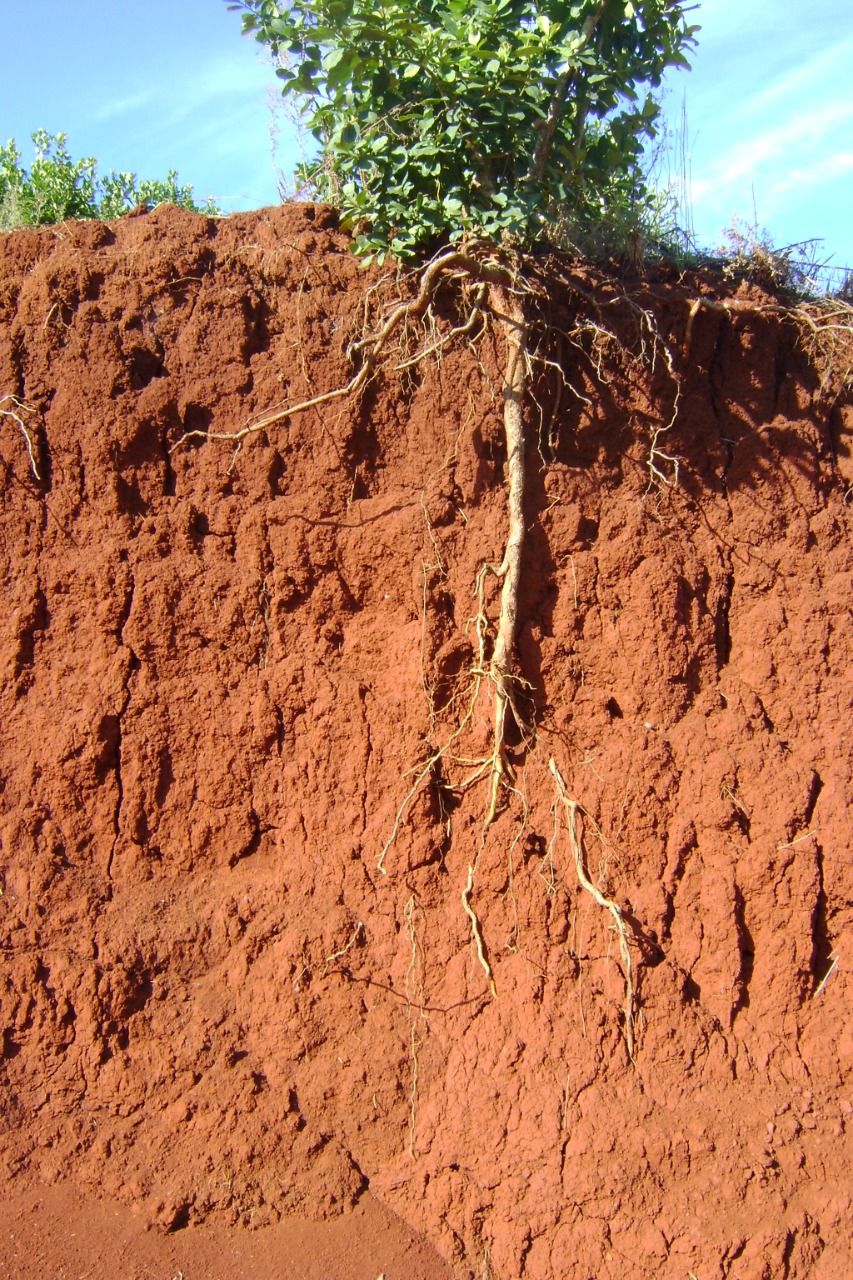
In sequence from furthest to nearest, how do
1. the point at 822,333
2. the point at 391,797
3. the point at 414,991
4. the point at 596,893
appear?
the point at 822,333 < the point at 391,797 < the point at 414,991 < the point at 596,893

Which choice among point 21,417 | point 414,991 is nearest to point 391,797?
point 414,991

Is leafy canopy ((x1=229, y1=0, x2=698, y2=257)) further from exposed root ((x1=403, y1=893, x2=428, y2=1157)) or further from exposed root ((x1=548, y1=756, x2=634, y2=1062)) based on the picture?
exposed root ((x1=403, y1=893, x2=428, y2=1157))

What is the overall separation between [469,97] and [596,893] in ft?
10.9

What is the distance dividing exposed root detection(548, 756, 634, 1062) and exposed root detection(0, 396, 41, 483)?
2.67 m

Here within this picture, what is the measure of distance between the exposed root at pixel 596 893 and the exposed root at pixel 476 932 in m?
0.44

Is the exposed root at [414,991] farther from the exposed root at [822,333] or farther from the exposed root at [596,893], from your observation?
the exposed root at [822,333]

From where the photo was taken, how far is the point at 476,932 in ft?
12.6

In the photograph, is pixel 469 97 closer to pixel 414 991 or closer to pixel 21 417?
pixel 21 417

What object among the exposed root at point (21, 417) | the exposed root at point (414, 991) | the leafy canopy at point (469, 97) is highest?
the leafy canopy at point (469, 97)

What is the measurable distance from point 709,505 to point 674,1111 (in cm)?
252

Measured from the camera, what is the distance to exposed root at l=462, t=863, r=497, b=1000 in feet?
12.6

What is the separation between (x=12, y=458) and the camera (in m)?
4.36

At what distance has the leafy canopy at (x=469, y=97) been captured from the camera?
3889 mm

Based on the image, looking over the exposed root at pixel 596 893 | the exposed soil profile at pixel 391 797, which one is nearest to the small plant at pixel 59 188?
the exposed soil profile at pixel 391 797
